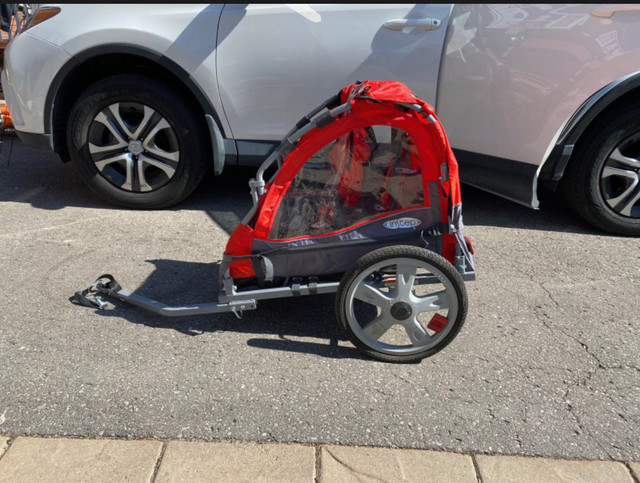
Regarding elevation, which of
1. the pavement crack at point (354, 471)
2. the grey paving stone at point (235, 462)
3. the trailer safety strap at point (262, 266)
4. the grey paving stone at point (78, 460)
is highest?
the trailer safety strap at point (262, 266)

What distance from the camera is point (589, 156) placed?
3932mm

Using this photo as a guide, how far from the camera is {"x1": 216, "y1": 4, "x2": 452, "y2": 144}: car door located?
3.88 metres

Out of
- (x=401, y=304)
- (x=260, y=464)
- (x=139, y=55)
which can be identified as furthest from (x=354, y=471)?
(x=139, y=55)

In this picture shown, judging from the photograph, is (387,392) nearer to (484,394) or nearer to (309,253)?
(484,394)

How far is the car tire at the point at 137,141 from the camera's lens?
4176 mm

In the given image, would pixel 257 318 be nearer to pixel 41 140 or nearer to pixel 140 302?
pixel 140 302

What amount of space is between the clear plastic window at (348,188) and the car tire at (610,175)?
1775mm

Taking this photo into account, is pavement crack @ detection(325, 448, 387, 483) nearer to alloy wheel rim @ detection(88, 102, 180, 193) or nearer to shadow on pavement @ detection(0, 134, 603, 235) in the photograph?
shadow on pavement @ detection(0, 134, 603, 235)

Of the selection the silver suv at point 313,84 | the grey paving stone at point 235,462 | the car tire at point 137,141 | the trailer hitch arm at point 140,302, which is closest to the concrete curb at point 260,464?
the grey paving stone at point 235,462

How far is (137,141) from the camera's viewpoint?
4.24 metres

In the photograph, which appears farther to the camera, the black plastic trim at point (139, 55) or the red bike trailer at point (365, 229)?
Result: the black plastic trim at point (139, 55)

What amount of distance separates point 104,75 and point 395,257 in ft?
9.63

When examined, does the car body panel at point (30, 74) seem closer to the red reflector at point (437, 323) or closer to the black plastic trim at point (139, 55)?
the black plastic trim at point (139, 55)

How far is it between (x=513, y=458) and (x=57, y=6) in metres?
4.04
